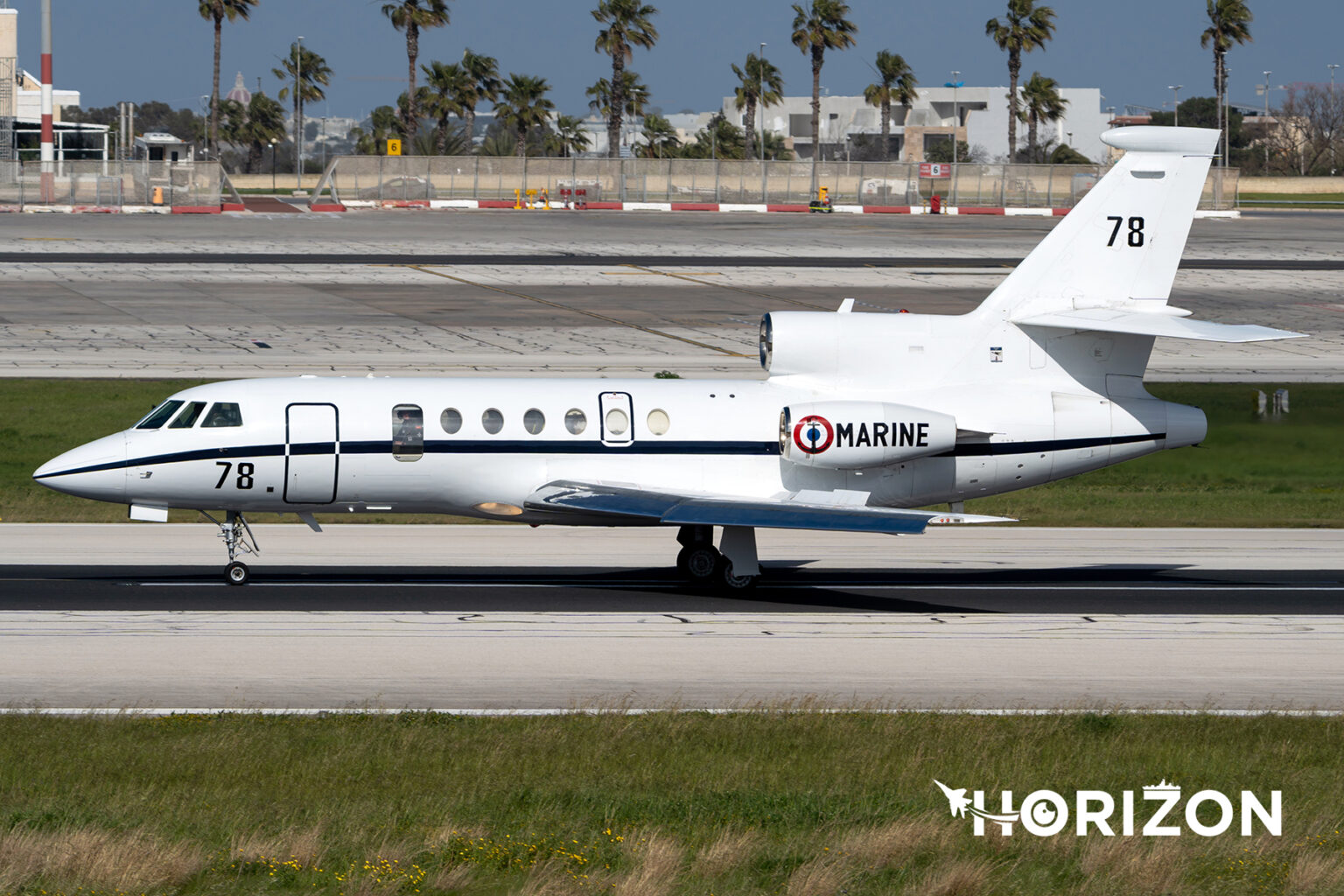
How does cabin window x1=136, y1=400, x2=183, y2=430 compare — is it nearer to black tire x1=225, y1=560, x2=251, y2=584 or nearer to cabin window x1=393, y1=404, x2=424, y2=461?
black tire x1=225, y1=560, x2=251, y2=584

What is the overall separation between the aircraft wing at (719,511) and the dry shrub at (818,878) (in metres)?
10.7

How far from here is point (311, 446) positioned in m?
24.0

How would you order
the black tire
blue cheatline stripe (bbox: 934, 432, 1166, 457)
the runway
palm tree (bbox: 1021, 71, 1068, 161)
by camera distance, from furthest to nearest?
1. palm tree (bbox: 1021, 71, 1068, 161)
2. blue cheatline stripe (bbox: 934, 432, 1166, 457)
3. the black tire
4. the runway

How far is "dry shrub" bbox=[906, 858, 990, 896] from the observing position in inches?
442

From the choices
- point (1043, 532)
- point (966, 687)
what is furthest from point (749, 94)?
point (966, 687)

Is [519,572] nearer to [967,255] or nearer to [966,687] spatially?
[966,687]

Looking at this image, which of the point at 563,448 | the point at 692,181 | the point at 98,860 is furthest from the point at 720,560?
the point at 692,181

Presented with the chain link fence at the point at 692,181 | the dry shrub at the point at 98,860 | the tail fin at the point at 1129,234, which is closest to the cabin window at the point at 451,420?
the tail fin at the point at 1129,234

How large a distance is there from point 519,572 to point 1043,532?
451 inches

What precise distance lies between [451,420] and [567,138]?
169 m

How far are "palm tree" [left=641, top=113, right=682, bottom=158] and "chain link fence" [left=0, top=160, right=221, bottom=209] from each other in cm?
8274

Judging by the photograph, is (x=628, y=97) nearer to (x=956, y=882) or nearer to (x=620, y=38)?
(x=620, y=38)

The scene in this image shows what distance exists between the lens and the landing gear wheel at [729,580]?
25.0 m

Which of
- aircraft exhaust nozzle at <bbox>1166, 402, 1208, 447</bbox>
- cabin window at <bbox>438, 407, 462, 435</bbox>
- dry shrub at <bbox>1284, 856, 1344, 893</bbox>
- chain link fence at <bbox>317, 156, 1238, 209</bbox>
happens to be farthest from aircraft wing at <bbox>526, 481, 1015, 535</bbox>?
Answer: chain link fence at <bbox>317, 156, 1238, 209</bbox>
